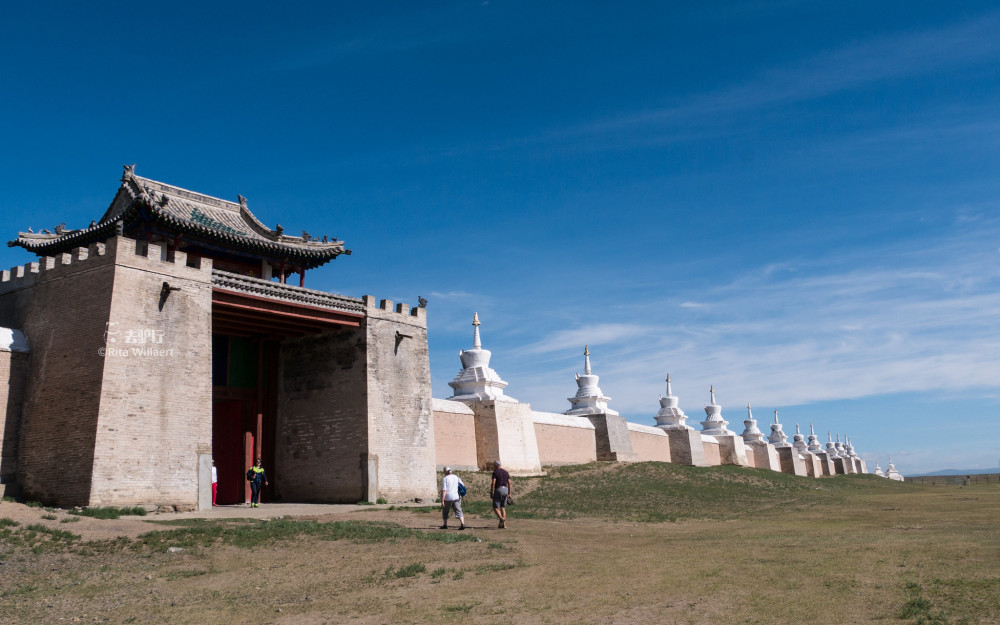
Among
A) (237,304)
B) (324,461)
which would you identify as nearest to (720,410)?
(324,461)

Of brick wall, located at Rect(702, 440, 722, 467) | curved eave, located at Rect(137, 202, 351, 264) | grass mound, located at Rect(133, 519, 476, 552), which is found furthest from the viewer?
brick wall, located at Rect(702, 440, 722, 467)

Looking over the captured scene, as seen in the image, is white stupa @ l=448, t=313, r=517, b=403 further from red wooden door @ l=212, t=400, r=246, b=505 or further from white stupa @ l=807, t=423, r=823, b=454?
white stupa @ l=807, t=423, r=823, b=454

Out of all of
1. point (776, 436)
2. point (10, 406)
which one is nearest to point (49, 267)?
point (10, 406)

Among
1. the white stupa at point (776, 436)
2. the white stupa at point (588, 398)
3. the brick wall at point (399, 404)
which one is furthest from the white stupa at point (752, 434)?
the brick wall at point (399, 404)

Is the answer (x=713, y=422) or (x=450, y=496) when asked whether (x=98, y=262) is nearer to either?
(x=450, y=496)

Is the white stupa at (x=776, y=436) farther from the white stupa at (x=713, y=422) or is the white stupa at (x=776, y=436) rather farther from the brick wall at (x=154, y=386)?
the brick wall at (x=154, y=386)

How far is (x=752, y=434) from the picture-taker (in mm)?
58594

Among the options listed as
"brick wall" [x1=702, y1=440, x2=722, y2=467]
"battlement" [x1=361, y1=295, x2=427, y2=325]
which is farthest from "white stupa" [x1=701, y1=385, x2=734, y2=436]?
"battlement" [x1=361, y1=295, x2=427, y2=325]

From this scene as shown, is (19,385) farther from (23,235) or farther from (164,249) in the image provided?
(23,235)

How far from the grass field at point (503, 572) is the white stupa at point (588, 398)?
18.5 meters

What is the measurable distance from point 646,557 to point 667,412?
112 feet

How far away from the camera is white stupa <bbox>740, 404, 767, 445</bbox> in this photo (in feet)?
191

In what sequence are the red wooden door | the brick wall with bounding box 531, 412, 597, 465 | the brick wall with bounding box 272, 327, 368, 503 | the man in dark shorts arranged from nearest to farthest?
the man in dark shorts < the brick wall with bounding box 272, 327, 368, 503 < the red wooden door < the brick wall with bounding box 531, 412, 597, 465

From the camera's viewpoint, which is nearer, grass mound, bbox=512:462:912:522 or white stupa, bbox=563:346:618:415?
grass mound, bbox=512:462:912:522
